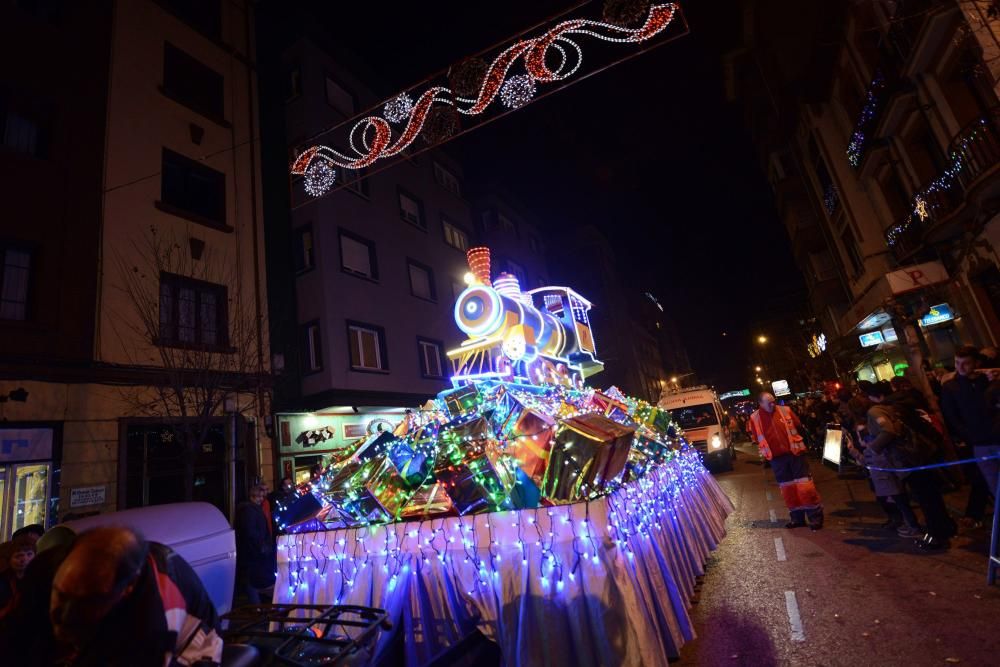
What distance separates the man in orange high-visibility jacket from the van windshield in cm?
871

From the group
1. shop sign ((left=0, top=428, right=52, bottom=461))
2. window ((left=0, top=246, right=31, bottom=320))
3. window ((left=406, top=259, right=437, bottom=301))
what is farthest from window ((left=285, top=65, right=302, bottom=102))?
shop sign ((left=0, top=428, right=52, bottom=461))

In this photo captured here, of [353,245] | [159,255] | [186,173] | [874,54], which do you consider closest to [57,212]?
[159,255]

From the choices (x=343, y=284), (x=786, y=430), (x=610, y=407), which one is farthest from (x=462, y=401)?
(x=343, y=284)

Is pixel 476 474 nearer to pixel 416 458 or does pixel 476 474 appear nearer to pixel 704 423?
pixel 416 458

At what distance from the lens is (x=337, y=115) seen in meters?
17.6

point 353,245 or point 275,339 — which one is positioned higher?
point 353,245

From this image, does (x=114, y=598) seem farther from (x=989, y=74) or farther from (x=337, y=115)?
(x=337, y=115)

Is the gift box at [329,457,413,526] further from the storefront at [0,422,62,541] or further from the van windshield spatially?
the van windshield

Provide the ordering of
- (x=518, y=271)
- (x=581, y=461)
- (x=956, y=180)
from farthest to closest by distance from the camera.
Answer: (x=518, y=271), (x=956, y=180), (x=581, y=461)

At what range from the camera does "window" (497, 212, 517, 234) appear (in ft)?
89.4

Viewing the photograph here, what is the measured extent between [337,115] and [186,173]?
6416mm

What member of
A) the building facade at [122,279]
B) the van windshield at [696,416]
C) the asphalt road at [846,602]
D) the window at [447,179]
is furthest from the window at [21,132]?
the van windshield at [696,416]

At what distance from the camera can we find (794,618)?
14.2 ft

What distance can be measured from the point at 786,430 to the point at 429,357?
536 inches
